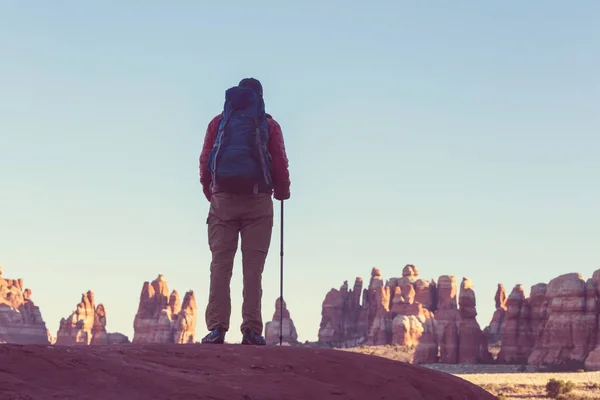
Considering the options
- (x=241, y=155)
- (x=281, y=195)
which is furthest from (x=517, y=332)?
(x=241, y=155)

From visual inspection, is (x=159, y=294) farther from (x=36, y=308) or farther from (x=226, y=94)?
(x=226, y=94)

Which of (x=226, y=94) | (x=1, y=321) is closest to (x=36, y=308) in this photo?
(x=1, y=321)

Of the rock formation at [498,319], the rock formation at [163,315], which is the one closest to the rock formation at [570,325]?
the rock formation at [498,319]

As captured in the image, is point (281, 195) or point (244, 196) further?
point (281, 195)

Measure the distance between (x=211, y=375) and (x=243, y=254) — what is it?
10.6ft

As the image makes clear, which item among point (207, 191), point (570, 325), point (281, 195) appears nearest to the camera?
point (281, 195)

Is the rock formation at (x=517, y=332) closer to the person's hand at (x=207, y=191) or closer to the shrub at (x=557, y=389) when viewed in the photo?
the shrub at (x=557, y=389)

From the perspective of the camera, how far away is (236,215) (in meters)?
9.17

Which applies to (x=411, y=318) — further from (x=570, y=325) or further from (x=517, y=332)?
(x=570, y=325)

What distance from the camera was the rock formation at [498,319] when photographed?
488 ft

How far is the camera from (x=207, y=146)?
31.6ft

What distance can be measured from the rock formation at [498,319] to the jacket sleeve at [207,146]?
14056 centimetres

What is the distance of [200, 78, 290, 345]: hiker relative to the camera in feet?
29.5

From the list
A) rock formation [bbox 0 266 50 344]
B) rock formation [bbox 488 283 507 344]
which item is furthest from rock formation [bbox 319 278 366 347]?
rock formation [bbox 0 266 50 344]
